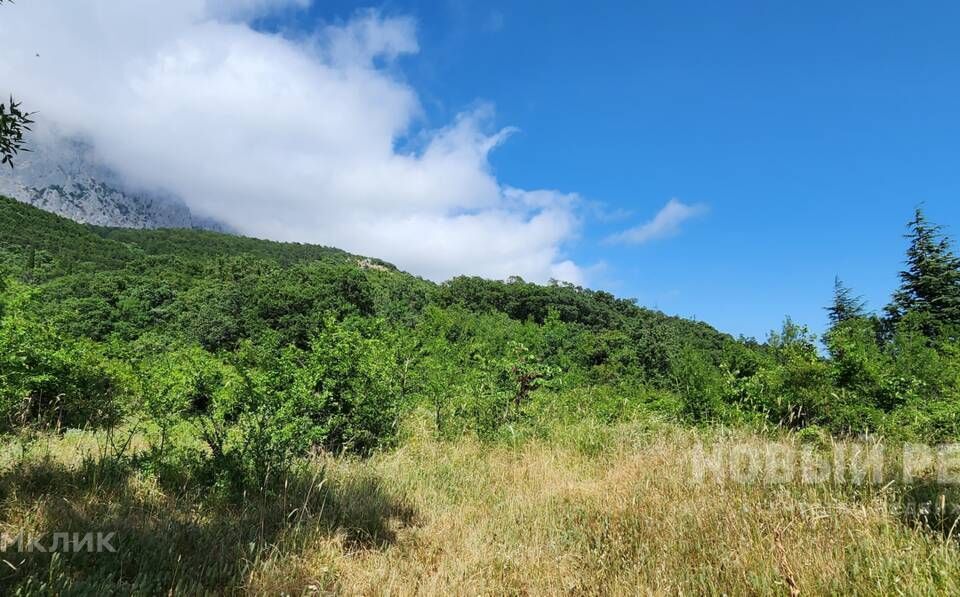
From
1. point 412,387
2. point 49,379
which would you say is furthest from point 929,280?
point 49,379

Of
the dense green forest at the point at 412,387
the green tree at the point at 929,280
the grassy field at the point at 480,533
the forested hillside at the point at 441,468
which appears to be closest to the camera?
the grassy field at the point at 480,533

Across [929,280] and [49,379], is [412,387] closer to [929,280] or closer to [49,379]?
[49,379]

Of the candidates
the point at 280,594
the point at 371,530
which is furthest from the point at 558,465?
the point at 280,594

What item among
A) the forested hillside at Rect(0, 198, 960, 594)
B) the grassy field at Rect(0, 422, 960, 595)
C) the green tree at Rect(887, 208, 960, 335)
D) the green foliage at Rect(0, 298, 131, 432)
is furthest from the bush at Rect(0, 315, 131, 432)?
the green tree at Rect(887, 208, 960, 335)

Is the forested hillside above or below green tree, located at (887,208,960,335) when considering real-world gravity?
below

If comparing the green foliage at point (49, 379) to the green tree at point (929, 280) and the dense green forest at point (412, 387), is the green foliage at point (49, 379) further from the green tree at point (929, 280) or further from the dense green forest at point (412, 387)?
the green tree at point (929, 280)

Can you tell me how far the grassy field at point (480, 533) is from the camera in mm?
2551

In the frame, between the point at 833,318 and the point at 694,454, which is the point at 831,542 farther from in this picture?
the point at 833,318

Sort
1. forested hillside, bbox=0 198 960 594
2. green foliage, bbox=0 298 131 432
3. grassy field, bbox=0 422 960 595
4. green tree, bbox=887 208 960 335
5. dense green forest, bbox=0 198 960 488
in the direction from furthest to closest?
1. green tree, bbox=887 208 960 335
2. green foliage, bbox=0 298 131 432
3. dense green forest, bbox=0 198 960 488
4. forested hillside, bbox=0 198 960 594
5. grassy field, bbox=0 422 960 595

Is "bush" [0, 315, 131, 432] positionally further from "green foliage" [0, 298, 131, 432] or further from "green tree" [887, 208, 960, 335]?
"green tree" [887, 208, 960, 335]

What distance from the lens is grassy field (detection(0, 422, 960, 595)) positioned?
2.55 m

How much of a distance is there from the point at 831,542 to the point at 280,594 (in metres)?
3.34

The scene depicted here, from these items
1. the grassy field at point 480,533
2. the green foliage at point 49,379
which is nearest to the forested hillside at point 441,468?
the grassy field at point 480,533

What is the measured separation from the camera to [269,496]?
14.0 feet
